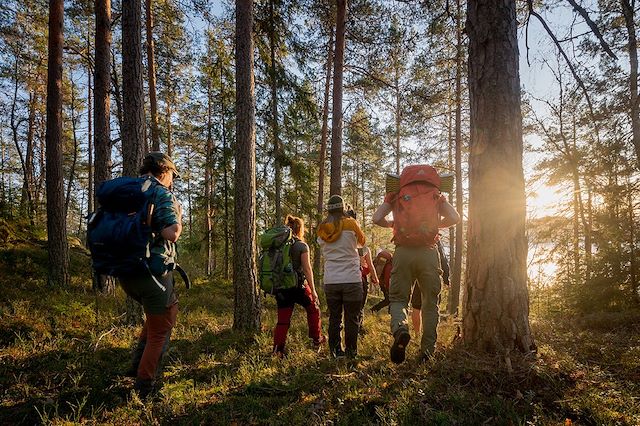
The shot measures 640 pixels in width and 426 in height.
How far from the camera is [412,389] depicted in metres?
2.99

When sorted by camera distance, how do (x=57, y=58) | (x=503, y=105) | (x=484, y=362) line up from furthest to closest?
(x=57, y=58) < (x=503, y=105) < (x=484, y=362)

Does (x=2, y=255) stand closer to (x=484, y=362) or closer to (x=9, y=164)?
(x=484, y=362)

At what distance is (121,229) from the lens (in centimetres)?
298

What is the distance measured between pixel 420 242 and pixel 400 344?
109cm

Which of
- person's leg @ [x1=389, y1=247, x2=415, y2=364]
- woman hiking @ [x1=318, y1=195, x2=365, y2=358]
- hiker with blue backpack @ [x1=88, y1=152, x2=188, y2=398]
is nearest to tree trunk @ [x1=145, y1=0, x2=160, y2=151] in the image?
woman hiking @ [x1=318, y1=195, x2=365, y2=358]

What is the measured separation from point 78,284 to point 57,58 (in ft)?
20.0

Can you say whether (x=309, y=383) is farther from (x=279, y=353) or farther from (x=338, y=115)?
(x=338, y=115)

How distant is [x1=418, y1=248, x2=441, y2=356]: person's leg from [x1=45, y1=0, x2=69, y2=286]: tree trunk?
9.38 meters

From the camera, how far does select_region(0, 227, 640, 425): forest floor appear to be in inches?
105

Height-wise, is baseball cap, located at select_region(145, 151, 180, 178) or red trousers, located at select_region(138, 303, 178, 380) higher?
baseball cap, located at select_region(145, 151, 180, 178)

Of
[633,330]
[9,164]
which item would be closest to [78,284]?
[633,330]

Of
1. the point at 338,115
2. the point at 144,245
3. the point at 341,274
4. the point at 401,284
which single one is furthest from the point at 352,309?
the point at 338,115

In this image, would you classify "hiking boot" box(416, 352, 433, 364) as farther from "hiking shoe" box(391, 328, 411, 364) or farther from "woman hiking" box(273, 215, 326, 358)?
"woman hiking" box(273, 215, 326, 358)

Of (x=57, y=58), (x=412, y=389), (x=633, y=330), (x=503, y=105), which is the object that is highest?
(x=57, y=58)
